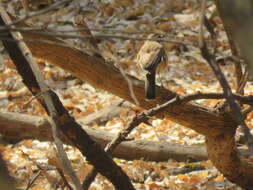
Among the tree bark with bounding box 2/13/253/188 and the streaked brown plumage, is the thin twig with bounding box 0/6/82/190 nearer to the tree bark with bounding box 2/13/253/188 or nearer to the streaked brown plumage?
the tree bark with bounding box 2/13/253/188

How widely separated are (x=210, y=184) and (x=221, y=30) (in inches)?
194

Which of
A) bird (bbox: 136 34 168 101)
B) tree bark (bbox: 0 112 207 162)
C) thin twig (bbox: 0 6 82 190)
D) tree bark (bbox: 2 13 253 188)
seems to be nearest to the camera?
thin twig (bbox: 0 6 82 190)

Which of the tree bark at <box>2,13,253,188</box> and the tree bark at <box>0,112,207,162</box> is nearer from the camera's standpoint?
the tree bark at <box>2,13,253,188</box>

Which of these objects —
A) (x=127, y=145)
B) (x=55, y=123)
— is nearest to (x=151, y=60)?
Result: (x=127, y=145)

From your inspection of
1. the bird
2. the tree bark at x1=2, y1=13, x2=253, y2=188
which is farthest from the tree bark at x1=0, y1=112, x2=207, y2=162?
the tree bark at x1=2, y1=13, x2=253, y2=188

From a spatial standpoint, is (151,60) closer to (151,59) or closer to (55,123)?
(151,59)

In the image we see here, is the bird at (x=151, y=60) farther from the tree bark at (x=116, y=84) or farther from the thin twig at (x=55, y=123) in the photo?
the thin twig at (x=55, y=123)

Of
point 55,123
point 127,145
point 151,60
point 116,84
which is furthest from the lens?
point 127,145

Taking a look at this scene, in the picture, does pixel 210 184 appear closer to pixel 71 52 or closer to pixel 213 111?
pixel 213 111

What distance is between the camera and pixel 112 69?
390cm

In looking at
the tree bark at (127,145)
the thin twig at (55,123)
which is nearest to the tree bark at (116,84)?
the tree bark at (127,145)

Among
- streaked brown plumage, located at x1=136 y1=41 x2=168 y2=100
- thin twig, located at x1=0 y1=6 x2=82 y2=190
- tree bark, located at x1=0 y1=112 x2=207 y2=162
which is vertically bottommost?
tree bark, located at x1=0 y1=112 x2=207 y2=162

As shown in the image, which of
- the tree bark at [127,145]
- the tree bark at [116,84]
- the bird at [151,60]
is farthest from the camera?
the tree bark at [127,145]

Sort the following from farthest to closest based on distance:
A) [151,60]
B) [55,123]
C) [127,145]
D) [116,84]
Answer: [127,145] → [151,60] → [116,84] → [55,123]
